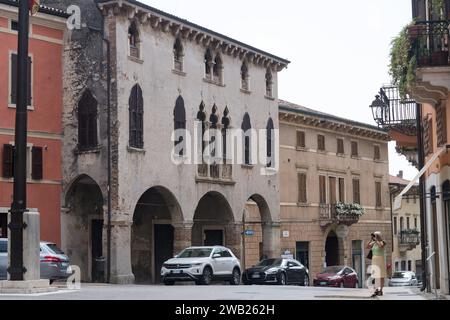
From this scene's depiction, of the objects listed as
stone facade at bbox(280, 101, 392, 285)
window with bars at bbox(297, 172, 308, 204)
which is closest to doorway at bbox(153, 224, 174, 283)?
stone facade at bbox(280, 101, 392, 285)

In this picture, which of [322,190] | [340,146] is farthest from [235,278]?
[340,146]

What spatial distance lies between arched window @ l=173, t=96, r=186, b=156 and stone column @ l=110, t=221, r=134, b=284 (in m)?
5.03

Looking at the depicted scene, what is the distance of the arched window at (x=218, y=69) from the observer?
136 ft

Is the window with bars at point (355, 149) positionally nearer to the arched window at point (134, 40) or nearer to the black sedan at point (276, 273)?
the black sedan at point (276, 273)

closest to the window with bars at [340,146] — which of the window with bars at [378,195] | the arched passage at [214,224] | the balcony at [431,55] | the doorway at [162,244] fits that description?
the window with bars at [378,195]

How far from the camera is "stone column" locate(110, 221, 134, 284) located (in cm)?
3397

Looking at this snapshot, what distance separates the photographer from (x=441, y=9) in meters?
20.0

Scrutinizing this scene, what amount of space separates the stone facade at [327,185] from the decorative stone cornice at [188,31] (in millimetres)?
4359

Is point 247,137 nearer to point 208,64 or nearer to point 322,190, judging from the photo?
point 208,64

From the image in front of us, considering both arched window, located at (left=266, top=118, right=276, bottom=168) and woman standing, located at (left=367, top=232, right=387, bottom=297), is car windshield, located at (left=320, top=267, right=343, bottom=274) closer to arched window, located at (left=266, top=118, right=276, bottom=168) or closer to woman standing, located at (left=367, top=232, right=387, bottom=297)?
arched window, located at (left=266, top=118, right=276, bottom=168)
